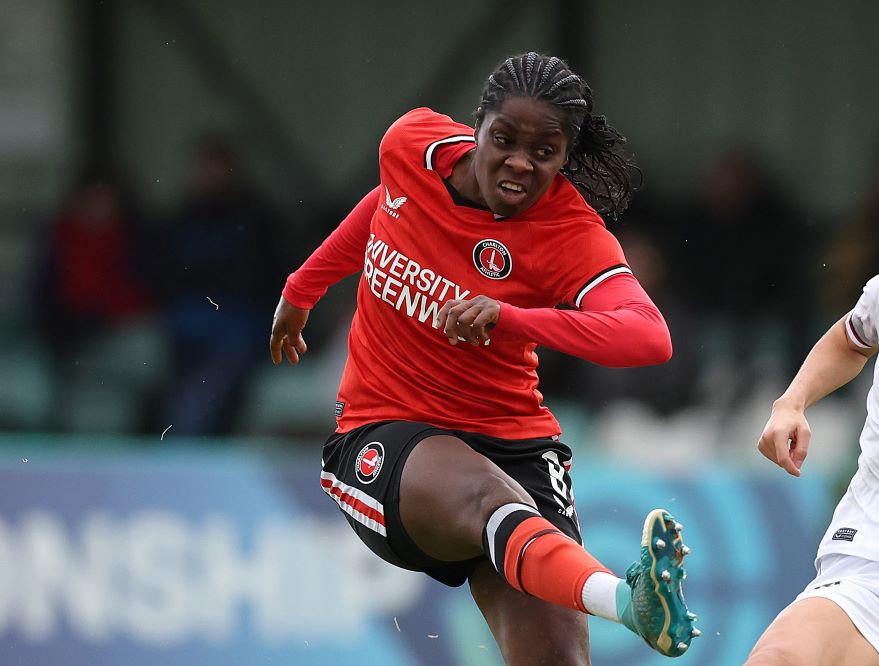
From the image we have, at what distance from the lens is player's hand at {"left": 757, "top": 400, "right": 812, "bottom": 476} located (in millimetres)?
3520

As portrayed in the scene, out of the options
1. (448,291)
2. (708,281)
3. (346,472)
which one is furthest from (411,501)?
(708,281)

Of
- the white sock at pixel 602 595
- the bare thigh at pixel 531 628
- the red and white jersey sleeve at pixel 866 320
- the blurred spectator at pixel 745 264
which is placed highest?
the red and white jersey sleeve at pixel 866 320

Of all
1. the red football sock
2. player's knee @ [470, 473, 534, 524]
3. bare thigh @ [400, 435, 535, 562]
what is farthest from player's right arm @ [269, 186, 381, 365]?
the red football sock

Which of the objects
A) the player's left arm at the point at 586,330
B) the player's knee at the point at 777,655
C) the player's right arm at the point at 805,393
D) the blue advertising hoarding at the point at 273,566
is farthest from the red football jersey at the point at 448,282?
the blue advertising hoarding at the point at 273,566

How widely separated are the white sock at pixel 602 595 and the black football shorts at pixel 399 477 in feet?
1.62

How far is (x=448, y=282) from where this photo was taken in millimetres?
4035

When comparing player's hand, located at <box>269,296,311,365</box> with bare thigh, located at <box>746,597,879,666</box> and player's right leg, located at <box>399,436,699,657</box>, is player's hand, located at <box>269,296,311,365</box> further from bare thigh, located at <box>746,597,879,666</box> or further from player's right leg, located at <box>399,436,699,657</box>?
bare thigh, located at <box>746,597,879,666</box>

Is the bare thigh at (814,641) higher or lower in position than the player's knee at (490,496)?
higher

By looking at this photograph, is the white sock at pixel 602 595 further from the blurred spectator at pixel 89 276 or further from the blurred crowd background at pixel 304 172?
the blurred spectator at pixel 89 276

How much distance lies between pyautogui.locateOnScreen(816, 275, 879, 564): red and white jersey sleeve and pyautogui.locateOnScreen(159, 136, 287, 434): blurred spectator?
15.8 feet

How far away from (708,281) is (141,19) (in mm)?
3689

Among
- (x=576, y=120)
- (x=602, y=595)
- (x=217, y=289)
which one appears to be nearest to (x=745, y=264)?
(x=217, y=289)

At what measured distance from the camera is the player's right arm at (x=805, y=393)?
3539 millimetres

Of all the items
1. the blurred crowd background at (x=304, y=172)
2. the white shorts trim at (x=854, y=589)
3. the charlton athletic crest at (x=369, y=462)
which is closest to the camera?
the white shorts trim at (x=854, y=589)
